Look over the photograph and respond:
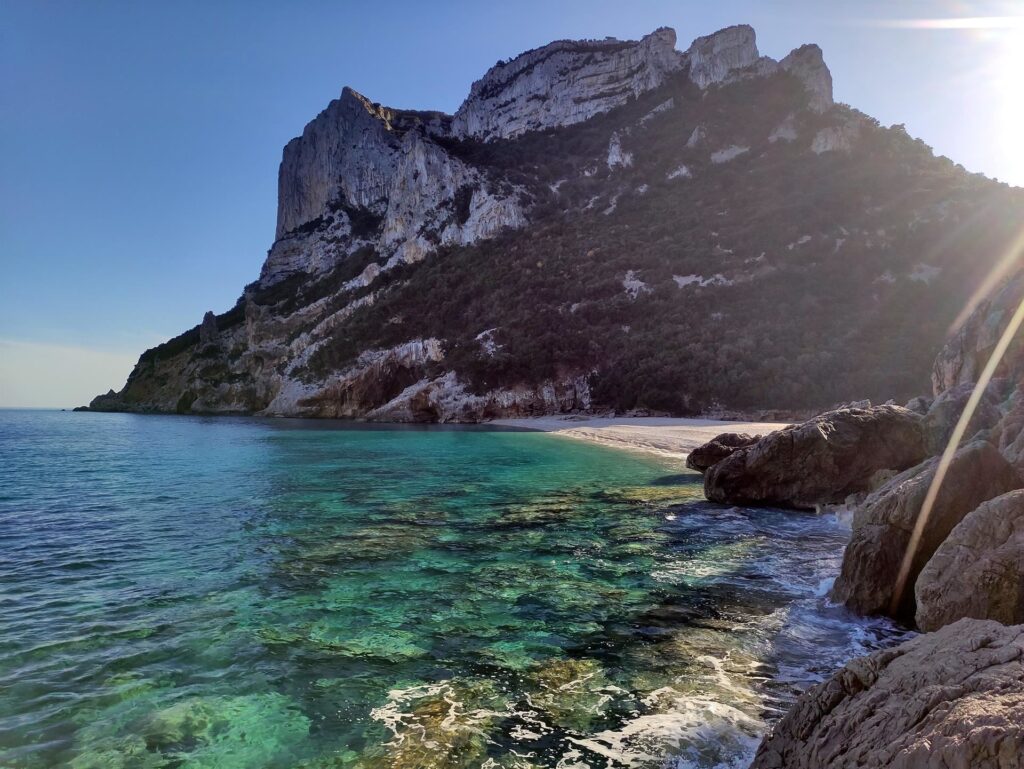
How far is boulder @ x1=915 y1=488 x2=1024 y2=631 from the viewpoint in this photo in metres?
5.25

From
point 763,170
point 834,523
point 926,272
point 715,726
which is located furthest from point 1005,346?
point 763,170

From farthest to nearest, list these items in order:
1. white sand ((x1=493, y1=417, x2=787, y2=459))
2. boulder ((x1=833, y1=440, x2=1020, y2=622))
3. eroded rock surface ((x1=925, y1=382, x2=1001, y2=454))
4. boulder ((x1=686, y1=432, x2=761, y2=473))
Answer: white sand ((x1=493, y1=417, x2=787, y2=459)) < boulder ((x1=686, y1=432, x2=761, y2=473)) < eroded rock surface ((x1=925, y1=382, x2=1001, y2=454)) < boulder ((x1=833, y1=440, x2=1020, y2=622))

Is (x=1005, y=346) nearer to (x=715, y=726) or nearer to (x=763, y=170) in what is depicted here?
(x=715, y=726)

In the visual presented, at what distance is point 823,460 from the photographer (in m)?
14.6

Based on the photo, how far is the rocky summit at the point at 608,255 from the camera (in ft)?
157

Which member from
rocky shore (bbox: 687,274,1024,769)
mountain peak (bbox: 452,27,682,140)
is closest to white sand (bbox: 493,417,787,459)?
rocky shore (bbox: 687,274,1024,769)

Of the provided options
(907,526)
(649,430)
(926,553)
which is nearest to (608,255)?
(649,430)

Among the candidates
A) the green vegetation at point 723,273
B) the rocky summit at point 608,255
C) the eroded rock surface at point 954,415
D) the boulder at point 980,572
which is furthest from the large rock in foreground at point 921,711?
the green vegetation at point 723,273

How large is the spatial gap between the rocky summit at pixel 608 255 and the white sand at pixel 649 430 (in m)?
4.69

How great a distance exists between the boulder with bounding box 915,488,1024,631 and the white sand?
788 inches

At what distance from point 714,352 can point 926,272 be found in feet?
71.4

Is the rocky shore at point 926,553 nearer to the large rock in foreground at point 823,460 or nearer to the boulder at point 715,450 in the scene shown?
the large rock in foreground at point 823,460

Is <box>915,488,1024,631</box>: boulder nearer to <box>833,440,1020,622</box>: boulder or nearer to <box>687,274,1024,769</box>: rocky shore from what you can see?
<box>687,274,1024,769</box>: rocky shore

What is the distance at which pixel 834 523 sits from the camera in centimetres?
1281
